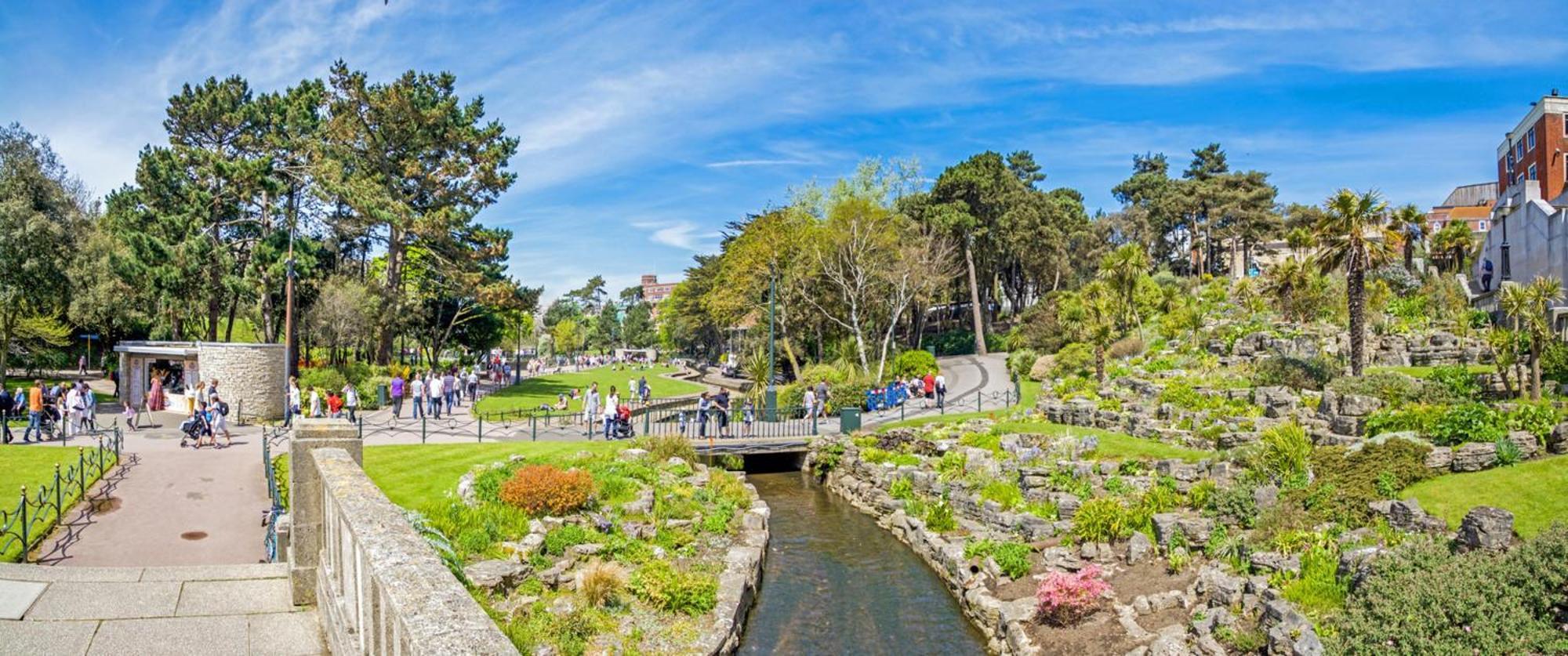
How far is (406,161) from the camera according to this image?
45.9 metres

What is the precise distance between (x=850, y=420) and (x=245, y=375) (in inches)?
825

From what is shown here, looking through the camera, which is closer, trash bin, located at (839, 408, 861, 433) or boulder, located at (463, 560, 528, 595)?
boulder, located at (463, 560, 528, 595)

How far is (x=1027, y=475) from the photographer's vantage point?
2130 cm

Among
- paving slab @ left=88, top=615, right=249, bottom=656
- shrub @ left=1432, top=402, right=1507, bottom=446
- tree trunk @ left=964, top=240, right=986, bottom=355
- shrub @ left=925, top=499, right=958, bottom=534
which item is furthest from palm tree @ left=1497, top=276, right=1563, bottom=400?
tree trunk @ left=964, top=240, right=986, bottom=355

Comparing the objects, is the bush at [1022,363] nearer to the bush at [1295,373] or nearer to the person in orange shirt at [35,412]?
the bush at [1295,373]

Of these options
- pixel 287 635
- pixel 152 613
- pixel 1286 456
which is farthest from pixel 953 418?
pixel 152 613

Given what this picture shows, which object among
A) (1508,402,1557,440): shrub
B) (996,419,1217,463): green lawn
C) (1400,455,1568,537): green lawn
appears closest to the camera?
(1400,455,1568,537): green lawn

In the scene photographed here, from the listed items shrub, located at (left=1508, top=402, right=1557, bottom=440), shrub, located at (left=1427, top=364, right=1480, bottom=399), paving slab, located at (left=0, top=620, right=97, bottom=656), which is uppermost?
shrub, located at (left=1427, top=364, right=1480, bottom=399)

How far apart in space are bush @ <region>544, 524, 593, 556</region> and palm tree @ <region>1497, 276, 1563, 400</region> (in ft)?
74.0

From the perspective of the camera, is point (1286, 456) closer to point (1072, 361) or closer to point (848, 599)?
point (848, 599)

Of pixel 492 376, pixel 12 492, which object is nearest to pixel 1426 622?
pixel 12 492

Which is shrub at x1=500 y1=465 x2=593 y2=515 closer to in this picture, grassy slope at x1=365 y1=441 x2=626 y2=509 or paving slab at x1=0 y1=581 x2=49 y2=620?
grassy slope at x1=365 y1=441 x2=626 y2=509

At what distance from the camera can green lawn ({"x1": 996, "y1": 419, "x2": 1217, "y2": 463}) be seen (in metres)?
21.8

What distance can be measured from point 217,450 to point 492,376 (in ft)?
116
